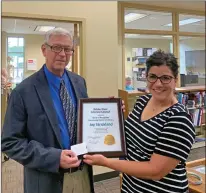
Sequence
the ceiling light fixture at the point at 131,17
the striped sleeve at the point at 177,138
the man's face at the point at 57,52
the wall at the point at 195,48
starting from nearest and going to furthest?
1. the striped sleeve at the point at 177,138
2. the man's face at the point at 57,52
3. the ceiling light fixture at the point at 131,17
4. the wall at the point at 195,48

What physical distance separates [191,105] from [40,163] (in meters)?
4.08

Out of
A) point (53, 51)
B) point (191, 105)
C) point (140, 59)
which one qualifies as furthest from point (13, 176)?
point (191, 105)

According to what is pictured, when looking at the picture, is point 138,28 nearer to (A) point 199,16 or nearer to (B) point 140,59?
(B) point 140,59

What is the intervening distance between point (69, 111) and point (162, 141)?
52cm

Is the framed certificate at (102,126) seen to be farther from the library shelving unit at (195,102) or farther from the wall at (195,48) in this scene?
the wall at (195,48)

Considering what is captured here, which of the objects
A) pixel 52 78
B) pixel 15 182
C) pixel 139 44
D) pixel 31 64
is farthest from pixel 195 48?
pixel 52 78

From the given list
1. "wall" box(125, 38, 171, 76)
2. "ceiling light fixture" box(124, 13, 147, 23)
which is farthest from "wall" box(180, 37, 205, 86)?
"ceiling light fixture" box(124, 13, 147, 23)

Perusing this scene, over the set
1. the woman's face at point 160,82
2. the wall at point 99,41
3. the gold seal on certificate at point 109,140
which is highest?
the wall at point 99,41

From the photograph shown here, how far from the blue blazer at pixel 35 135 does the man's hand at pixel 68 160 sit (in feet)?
0.07

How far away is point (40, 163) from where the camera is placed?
1143 millimetres

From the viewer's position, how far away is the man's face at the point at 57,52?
125 cm

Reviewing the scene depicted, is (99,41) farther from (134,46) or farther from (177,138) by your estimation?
(177,138)

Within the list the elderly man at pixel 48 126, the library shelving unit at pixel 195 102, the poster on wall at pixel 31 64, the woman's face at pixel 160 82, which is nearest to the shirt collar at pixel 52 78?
the elderly man at pixel 48 126

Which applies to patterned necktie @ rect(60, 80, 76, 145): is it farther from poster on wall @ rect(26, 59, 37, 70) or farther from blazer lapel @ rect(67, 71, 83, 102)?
poster on wall @ rect(26, 59, 37, 70)
